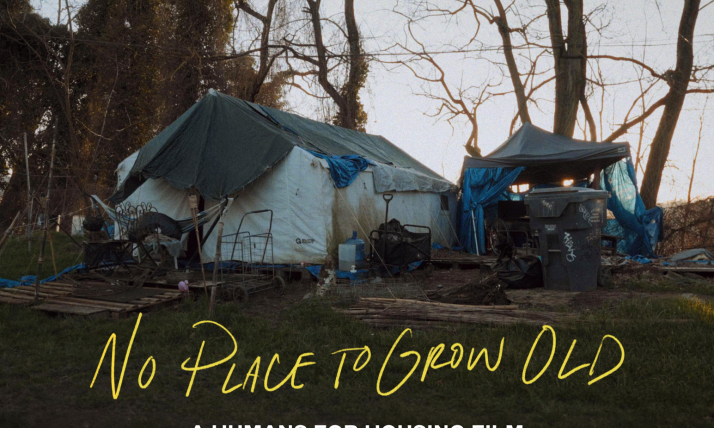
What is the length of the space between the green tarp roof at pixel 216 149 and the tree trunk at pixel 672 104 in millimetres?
9221

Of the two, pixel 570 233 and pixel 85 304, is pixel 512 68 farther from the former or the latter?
pixel 85 304

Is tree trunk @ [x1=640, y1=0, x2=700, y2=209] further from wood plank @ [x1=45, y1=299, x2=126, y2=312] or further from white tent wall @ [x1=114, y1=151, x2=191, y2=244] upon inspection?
wood plank @ [x1=45, y1=299, x2=126, y2=312]

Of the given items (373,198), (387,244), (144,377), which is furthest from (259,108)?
(144,377)

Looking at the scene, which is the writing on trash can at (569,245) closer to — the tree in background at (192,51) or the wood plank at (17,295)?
the wood plank at (17,295)

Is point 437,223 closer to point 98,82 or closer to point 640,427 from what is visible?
point 640,427

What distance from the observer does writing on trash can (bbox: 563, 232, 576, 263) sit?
7.47 m

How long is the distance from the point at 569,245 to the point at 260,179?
5.19 metres

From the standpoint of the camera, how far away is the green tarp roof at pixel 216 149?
9333mm

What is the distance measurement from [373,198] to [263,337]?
620 centimetres

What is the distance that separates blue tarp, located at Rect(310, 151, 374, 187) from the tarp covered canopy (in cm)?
324

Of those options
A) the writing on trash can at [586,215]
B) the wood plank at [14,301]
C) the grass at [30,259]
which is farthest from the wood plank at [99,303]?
the writing on trash can at [586,215]

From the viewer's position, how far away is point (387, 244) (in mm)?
9328

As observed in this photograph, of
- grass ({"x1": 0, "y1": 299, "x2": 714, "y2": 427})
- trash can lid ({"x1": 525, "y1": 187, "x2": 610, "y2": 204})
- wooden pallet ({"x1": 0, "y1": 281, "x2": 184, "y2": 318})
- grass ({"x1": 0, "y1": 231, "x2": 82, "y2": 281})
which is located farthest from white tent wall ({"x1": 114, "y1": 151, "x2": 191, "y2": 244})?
trash can lid ({"x1": 525, "y1": 187, "x2": 610, "y2": 204})

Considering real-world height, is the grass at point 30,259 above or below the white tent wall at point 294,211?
below
